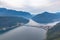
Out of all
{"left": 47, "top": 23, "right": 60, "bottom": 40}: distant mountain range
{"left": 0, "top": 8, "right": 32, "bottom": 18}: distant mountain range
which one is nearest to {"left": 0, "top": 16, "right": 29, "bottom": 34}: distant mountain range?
{"left": 0, "top": 8, "right": 32, "bottom": 18}: distant mountain range

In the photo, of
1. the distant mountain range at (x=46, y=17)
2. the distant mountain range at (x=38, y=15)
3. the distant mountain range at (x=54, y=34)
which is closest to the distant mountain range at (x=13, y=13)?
the distant mountain range at (x=38, y=15)

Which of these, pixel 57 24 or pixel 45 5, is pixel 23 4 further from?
pixel 57 24

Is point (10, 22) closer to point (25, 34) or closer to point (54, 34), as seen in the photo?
point (25, 34)

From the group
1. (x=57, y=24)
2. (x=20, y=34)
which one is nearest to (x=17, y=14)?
(x=20, y=34)

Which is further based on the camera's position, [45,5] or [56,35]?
[45,5]

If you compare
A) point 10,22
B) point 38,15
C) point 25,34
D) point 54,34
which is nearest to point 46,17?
point 38,15

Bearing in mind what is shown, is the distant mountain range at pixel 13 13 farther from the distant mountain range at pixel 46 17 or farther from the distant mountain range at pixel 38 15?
the distant mountain range at pixel 46 17

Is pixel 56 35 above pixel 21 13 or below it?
below
